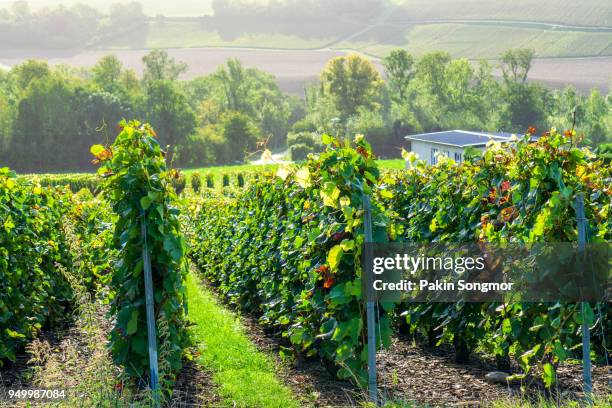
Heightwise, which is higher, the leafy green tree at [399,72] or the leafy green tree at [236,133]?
the leafy green tree at [399,72]

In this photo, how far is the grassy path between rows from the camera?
6432 millimetres

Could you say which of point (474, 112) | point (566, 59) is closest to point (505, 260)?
point (474, 112)

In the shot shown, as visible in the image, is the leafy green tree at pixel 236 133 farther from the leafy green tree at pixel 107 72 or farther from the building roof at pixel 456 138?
the building roof at pixel 456 138

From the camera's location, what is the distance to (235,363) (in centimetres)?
765

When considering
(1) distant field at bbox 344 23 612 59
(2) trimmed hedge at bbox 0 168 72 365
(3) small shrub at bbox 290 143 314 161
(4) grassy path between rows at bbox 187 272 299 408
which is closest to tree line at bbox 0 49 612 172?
(3) small shrub at bbox 290 143 314 161

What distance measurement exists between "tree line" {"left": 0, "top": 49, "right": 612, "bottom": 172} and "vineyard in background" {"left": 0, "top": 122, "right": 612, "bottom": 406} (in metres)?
62.0

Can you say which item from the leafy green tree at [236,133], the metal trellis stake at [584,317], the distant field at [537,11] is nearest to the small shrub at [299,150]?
the leafy green tree at [236,133]

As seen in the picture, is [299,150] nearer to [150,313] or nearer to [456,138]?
[456,138]

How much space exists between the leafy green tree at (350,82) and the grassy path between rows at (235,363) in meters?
98.4

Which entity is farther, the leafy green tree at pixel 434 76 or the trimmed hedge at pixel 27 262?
the leafy green tree at pixel 434 76

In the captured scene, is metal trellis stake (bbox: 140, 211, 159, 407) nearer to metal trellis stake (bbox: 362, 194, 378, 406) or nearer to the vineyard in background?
the vineyard in background

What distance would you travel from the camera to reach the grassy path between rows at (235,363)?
21.1 ft

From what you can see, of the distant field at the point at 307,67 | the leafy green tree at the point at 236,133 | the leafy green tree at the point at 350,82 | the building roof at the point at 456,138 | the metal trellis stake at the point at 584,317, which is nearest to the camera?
the metal trellis stake at the point at 584,317

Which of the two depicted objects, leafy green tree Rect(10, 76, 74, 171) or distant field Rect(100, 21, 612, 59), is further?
distant field Rect(100, 21, 612, 59)
